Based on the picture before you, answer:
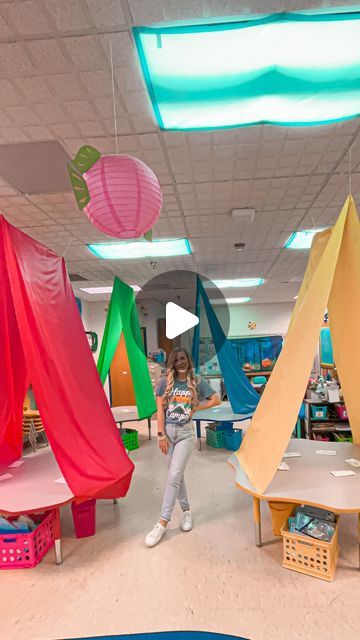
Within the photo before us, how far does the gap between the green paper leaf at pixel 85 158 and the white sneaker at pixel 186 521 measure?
8.35 feet

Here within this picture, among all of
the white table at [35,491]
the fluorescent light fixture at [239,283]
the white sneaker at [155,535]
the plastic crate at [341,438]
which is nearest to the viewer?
the white table at [35,491]

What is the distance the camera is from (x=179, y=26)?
1680 mm

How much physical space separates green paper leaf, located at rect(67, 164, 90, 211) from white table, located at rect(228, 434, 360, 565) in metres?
1.97

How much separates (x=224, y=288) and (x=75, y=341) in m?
5.58

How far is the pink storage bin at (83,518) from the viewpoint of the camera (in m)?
2.78

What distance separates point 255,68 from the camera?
6.22 ft

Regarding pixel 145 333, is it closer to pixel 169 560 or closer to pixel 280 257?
pixel 280 257

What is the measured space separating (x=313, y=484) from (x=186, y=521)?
105 centimetres

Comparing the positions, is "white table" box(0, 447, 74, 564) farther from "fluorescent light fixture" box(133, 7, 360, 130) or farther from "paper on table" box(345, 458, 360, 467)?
"fluorescent light fixture" box(133, 7, 360, 130)

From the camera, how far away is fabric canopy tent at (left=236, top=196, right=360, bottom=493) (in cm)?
237

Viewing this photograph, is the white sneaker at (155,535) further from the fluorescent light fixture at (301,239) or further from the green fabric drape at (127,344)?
the fluorescent light fixture at (301,239)
